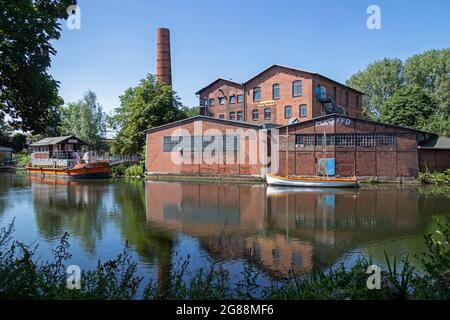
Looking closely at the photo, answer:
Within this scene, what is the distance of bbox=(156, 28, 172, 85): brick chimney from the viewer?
4266cm

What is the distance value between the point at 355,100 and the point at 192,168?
23.6 metres

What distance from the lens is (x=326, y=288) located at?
168 inches

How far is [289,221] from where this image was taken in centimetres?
1367

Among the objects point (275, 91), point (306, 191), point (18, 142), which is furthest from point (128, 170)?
point (18, 142)

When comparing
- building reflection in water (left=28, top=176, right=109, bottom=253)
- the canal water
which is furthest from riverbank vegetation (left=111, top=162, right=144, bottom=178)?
the canal water

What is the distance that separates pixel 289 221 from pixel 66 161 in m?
31.4

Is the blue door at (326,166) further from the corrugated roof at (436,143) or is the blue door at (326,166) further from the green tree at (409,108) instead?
the green tree at (409,108)

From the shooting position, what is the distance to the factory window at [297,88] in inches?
1473

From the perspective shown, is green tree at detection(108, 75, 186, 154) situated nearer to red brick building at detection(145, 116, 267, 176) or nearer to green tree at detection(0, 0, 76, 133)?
red brick building at detection(145, 116, 267, 176)

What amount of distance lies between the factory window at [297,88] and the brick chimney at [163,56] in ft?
48.8

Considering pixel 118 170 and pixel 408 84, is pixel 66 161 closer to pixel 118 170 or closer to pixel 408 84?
pixel 118 170

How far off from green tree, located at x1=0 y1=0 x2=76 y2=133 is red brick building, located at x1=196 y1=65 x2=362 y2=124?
104 ft
